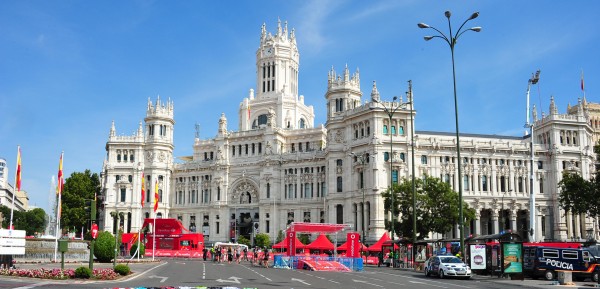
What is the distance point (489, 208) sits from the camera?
9619 cm

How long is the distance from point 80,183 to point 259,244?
3659 centimetres

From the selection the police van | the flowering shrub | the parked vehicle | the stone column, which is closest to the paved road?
the parked vehicle

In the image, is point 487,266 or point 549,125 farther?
point 549,125

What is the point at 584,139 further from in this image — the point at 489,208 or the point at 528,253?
the point at 528,253

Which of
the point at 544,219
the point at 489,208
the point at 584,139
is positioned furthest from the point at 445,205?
the point at 584,139

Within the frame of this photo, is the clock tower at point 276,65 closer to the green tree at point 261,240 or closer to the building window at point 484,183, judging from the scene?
the green tree at point 261,240

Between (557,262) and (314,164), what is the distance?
68879 mm

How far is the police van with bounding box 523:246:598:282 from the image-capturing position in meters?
36.8

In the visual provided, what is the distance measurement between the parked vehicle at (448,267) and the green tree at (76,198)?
262ft

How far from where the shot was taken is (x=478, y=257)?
41.9 m

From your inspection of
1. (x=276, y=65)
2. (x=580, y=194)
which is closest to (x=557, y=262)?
(x=580, y=194)

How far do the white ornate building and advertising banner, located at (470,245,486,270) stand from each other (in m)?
43.0

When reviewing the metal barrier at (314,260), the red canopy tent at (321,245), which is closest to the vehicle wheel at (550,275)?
the metal barrier at (314,260)

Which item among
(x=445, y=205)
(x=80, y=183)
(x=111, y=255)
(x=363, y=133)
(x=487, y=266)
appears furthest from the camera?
(x=80, y=183)
